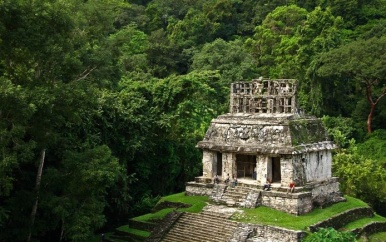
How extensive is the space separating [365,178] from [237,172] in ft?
23.7

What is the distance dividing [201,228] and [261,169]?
11.5 ft

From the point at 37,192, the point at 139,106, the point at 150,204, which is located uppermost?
the point at 139,106

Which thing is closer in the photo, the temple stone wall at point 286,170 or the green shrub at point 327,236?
the green shrub at point 327,236

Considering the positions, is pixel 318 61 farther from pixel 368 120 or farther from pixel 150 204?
pixel 150 204

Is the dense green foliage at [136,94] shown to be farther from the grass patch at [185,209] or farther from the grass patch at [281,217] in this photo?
the grass patch at [281,217]

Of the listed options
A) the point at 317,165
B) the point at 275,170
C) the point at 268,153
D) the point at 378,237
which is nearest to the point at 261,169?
the point at 268,153

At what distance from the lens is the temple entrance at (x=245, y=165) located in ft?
69.8

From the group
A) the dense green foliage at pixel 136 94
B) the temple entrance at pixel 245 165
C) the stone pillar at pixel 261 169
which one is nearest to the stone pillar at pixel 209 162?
the temple entrance at pixel 245 165

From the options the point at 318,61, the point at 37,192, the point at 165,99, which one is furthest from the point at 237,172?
the point at 318,61

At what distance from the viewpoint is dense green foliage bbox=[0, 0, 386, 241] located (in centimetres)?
1433

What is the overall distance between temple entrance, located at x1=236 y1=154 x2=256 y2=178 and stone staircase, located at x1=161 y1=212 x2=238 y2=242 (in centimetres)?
344

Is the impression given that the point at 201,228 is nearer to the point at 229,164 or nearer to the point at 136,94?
the point at 229,164

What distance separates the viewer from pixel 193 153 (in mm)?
27750

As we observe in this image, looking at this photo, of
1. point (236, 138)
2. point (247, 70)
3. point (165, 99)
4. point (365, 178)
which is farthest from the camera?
point (247, 70)
